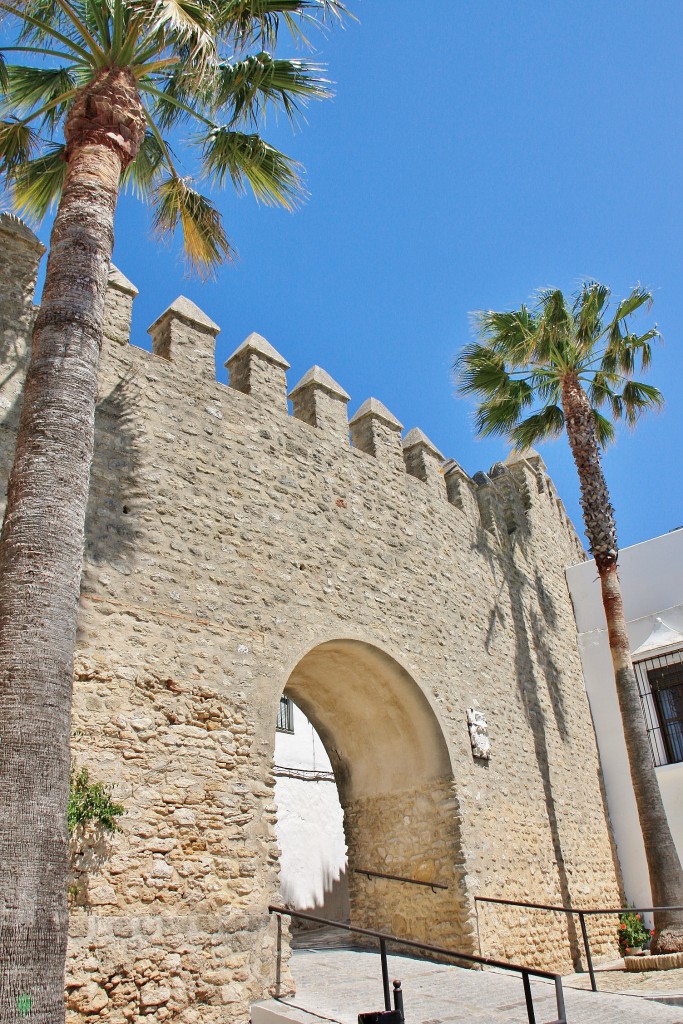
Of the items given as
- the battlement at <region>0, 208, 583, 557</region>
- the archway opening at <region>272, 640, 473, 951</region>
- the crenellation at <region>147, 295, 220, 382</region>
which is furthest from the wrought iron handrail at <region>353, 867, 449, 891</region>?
the crenellation at <region>147, 295, 220, 382</region>

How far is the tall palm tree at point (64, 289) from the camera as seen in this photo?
387 centimetres

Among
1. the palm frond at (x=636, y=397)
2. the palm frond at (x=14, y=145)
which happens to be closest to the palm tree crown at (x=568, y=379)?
the palm frond at (x=636, y=397)

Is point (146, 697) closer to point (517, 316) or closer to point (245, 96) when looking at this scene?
point (245, 96)

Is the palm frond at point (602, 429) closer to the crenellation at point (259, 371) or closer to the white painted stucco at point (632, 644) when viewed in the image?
the white painted stucco at point (632, 644)

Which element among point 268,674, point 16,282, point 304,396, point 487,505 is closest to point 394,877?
point 268,674

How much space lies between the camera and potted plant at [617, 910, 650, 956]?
40.4 feet

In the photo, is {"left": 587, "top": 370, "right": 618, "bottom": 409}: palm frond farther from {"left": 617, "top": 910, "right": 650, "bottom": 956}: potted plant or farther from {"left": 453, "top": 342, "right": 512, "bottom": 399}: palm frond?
{"left": 617, "top": 910, "right": 650, "bottom": 956}: potted plant

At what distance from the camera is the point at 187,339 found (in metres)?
9.25

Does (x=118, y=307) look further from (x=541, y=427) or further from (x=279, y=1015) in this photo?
(x=541, y=427)

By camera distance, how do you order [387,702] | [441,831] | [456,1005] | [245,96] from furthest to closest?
[387,702], [441,831], [245,96], [456,1005]

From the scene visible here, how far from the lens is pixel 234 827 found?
7.16 m

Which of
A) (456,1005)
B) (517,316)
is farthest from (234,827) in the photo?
(517,316)

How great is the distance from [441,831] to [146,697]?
481cm

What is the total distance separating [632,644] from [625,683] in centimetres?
294
